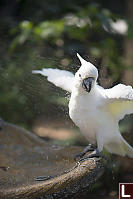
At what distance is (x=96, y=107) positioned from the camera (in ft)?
6.17

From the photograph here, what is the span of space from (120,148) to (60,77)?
21.3 inches

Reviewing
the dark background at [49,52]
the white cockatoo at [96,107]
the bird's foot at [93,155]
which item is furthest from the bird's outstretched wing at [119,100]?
the dark background at [49,52]

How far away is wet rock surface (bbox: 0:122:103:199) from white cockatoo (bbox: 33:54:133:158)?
6.4 inches

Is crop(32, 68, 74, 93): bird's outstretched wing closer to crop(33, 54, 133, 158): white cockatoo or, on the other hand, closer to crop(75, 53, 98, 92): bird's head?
crop(33, 54, 133, 158): white cockatoo

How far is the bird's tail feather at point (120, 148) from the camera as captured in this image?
81.0 inches

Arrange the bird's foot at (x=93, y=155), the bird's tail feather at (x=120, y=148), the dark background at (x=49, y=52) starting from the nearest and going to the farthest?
the bird's foot at (x=93, y=155), the bird's tail feather at (x=120, y=148), the dark background at (x=49, y=52)

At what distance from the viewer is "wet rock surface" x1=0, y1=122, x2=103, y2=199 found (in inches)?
61.6

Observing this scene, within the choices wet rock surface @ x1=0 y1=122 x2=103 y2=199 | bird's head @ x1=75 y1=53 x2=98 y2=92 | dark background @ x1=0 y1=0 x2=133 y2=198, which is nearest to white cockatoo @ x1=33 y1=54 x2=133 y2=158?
bird's head @ x1=75 y1=53 x2=98 y2=92

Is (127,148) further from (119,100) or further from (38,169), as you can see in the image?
(38,169)

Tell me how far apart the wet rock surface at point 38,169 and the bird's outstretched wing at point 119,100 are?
0.93ft

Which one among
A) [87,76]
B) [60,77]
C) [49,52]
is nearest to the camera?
[87,76]

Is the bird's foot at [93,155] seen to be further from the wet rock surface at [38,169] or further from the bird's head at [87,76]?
the bird's head at [87,76]

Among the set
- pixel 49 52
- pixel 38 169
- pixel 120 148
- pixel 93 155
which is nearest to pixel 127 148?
pixel 120 148

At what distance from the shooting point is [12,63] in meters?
3.01
